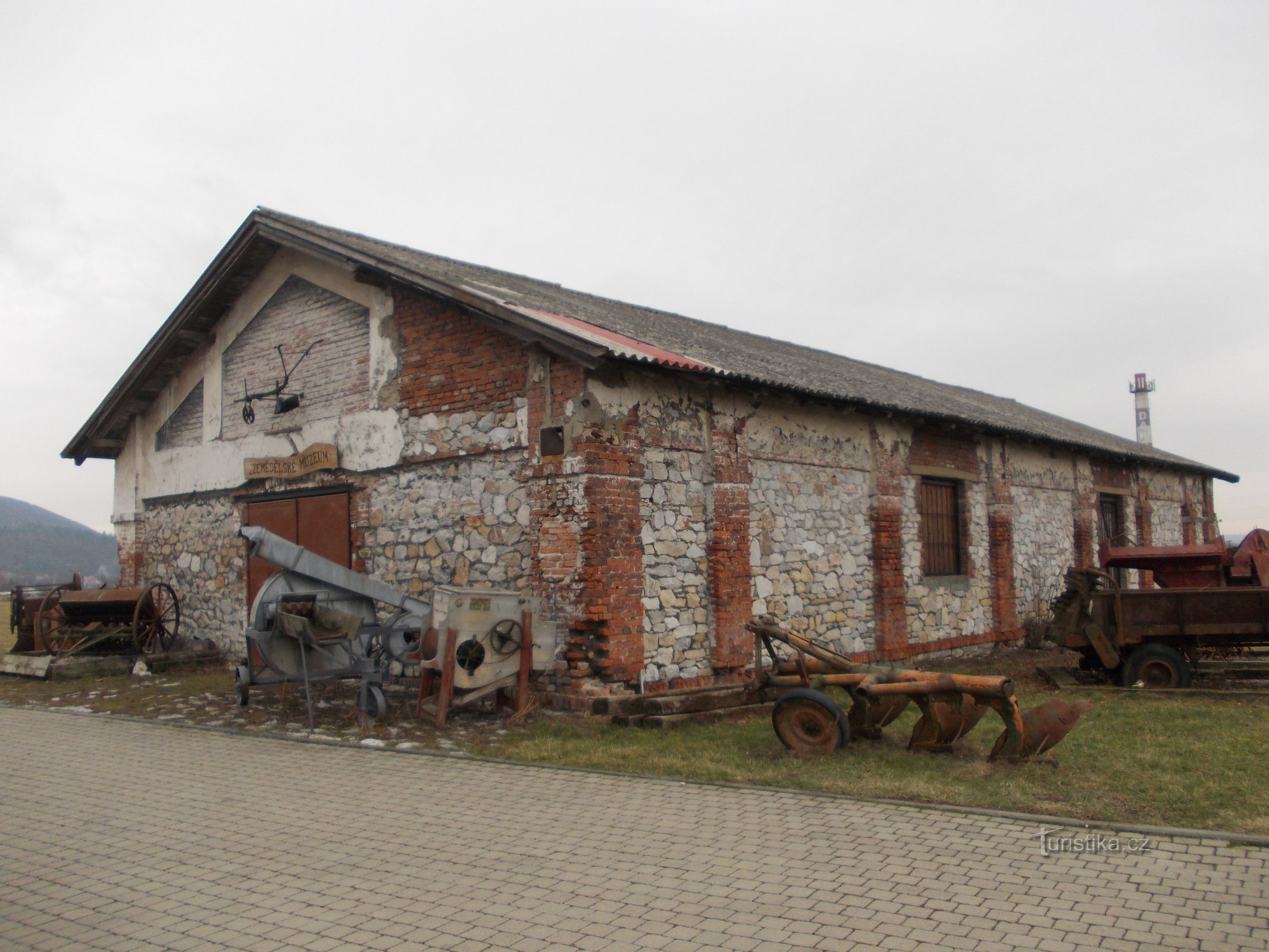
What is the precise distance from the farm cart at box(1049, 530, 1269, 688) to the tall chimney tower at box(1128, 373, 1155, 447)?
102 ft

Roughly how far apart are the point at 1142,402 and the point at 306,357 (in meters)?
38.2

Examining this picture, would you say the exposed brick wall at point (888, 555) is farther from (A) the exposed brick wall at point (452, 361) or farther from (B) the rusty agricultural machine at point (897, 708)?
(A) the exposed brick wall at point (452, 361)

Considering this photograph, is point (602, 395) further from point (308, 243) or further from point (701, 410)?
point (308, 243)

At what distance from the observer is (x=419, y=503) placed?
11.7 m

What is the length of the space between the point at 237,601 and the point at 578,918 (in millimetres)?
11585

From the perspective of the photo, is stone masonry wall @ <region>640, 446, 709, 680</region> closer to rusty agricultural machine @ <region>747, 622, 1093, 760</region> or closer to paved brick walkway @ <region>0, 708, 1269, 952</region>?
rusty agricultural machine @ <region>747, 622, 1093, 760</region>

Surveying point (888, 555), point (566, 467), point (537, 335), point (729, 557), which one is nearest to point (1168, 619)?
point (888, 555)

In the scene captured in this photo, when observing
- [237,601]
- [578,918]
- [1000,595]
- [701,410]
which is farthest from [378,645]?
[1000,595]

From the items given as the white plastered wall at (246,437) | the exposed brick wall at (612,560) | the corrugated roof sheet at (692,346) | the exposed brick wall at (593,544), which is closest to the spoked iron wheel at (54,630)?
the white plastered wall at (246,437)

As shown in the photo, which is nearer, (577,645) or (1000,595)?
(577,645)

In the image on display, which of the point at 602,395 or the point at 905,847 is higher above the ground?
the point at 602,395

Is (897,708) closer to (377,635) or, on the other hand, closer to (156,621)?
(377,635)

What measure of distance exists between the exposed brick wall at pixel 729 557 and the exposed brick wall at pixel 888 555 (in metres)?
3.01

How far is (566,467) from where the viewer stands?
390 inches
